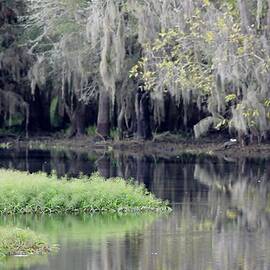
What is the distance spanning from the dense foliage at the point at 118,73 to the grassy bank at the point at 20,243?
10851 millimetres

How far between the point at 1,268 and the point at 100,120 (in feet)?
96.3

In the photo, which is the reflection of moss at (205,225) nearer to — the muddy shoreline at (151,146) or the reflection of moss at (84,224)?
the reflection of moss at (84,224)

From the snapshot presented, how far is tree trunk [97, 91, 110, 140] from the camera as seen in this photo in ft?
143

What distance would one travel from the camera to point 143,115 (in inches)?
1662

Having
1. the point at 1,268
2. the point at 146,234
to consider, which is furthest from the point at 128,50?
the point at 1,268

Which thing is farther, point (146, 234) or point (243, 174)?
point (243, 174)

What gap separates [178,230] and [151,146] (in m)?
23.7

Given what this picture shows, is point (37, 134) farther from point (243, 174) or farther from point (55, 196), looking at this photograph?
point (55, 196)

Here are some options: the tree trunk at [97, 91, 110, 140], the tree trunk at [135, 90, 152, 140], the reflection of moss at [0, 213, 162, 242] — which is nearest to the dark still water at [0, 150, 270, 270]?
the reflection of moss at [0, 213, 162, 242]

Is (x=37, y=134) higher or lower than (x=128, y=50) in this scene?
lower

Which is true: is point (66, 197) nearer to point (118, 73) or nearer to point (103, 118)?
point (118, 73)

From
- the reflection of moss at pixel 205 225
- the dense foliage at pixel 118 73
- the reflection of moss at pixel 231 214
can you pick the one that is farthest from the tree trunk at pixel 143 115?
the reflection of moss at pixel 205 225

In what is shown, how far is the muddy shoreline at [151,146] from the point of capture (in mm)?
38562

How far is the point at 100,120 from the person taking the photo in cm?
4372
